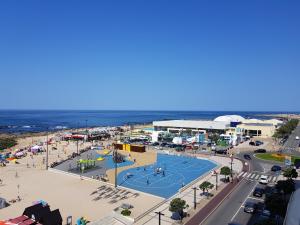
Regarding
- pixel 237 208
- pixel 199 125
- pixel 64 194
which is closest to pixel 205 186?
pixel 237 208

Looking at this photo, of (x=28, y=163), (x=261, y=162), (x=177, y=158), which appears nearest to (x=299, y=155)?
(x=261, y=162)

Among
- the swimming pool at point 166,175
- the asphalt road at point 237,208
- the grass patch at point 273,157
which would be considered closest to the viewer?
the asphalt road at point 237,208

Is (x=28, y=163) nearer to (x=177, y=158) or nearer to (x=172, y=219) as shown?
(x=177, y=158)

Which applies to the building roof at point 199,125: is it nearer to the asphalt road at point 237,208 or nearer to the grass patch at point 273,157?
the grass patch at point 273,157

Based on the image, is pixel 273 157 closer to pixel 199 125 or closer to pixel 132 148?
pixel 132 148

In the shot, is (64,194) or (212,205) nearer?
(212,205)

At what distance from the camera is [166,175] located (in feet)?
165

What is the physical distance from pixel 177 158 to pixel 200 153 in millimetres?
7550

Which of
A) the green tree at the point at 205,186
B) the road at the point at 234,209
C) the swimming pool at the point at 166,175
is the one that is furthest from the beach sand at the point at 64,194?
the road at the point at 234,209

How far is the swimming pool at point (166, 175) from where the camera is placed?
4219 cm

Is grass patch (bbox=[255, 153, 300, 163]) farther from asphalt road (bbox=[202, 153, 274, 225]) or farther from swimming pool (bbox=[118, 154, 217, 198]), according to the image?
asphalt road (bbox=[202, 153, 274, 225])

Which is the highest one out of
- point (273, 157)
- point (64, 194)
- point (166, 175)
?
point (273, 157)

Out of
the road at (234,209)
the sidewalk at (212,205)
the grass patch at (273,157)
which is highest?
the grass patch at (273,157)

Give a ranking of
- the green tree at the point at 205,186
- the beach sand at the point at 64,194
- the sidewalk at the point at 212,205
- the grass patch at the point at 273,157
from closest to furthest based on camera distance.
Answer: the sidewalk at the point at 212,205, the beach sand at the point at 64,194, the green tree at the point at 205,186, the grass patch at the point at 273,157
